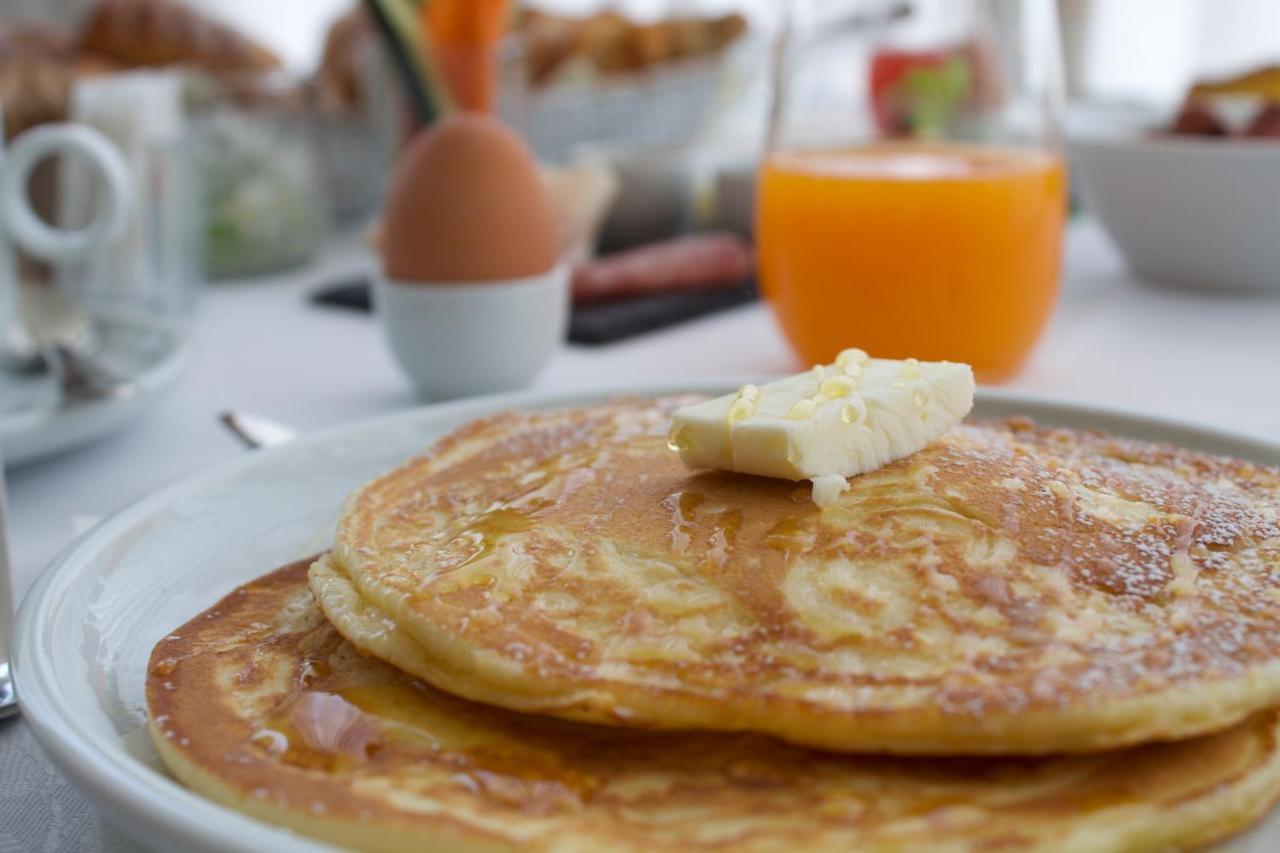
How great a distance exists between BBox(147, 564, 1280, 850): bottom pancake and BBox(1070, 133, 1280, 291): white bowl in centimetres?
174

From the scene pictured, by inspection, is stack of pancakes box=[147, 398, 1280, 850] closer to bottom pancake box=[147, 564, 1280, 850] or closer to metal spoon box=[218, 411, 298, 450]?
bottom pancake box=[147, 564, 1280, 850]

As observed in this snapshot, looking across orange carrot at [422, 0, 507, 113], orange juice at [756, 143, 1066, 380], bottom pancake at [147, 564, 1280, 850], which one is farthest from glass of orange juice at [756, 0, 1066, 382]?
bottom pancake at [147, 564, 1280, 850]

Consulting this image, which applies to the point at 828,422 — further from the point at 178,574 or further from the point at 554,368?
the point at 554,368

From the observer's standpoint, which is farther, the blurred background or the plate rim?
the blurred background

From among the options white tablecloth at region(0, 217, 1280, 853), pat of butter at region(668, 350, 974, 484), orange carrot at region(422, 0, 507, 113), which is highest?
orange carrot at region(422, 0, 507, 113)

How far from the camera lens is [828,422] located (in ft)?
2.68

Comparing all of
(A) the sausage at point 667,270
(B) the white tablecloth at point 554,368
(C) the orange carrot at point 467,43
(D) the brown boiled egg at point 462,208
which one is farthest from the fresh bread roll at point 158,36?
(D) the brown boiled egg at point 462,208

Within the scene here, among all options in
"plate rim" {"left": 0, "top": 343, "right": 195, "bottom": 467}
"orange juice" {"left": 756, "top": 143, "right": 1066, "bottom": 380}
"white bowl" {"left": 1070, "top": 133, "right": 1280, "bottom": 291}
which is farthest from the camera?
"white bowl" {"left": 1070, "top": 133, "right": 1280, "bottom": 291}

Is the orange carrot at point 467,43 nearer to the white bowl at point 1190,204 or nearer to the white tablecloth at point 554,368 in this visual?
the white tablecloth at point 554,368

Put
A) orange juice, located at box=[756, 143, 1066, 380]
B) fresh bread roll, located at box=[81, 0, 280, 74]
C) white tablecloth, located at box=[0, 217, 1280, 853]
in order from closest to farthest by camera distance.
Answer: white tablecloth, located at box=[0, 217, 1280, 853] → orange juice, located at box=[756, 143, 1066, 380] → fresh bread roll, located at box=[81, 0, 280, 74]

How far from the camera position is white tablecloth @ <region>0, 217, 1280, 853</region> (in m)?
1.44

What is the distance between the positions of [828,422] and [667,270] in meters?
1.58

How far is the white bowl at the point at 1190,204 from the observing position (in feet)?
7.22

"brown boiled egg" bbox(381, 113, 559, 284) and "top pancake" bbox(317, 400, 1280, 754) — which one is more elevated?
"brown boiled egg" bbox(381, 113, 559, 284)
